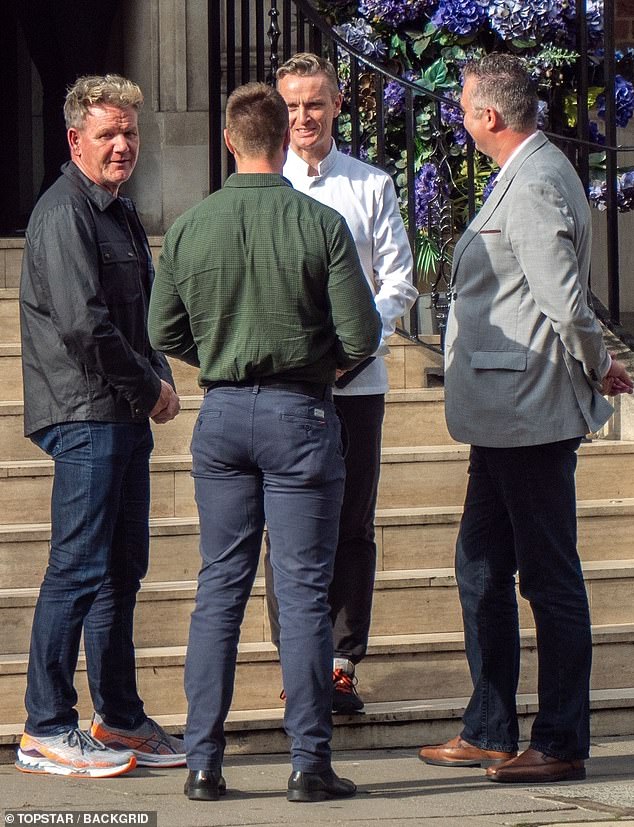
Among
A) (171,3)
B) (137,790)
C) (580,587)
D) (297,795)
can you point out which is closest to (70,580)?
(137,790)

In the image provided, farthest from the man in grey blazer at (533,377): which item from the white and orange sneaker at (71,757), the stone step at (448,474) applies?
the stone step at (448,474)

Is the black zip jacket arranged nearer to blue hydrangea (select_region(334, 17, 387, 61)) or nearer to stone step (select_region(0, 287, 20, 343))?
stone step (select_region(0, 287, 20, 343))

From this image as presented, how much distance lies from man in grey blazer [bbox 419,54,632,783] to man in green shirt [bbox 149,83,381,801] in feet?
1.37

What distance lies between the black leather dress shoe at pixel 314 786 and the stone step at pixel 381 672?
809 mm

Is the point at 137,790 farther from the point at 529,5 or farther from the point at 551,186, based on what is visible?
the point at 529,5

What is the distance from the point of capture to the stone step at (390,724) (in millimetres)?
4469

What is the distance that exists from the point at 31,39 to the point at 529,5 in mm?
2910

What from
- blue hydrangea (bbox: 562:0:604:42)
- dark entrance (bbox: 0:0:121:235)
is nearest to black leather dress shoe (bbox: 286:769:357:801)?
blue hydrangea (bbox: 562:0:604:42)

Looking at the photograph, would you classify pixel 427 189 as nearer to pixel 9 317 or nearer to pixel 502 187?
pixel 9 317

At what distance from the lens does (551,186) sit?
3.98 meters

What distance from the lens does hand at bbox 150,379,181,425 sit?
4.16 m

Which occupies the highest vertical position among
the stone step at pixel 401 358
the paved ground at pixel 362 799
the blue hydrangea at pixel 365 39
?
the blue hydrangea at pixel 365 39

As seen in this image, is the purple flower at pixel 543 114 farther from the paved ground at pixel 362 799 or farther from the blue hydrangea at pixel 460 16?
the paved ground at pixel 362 799

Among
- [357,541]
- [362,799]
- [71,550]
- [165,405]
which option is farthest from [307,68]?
[362,799]
